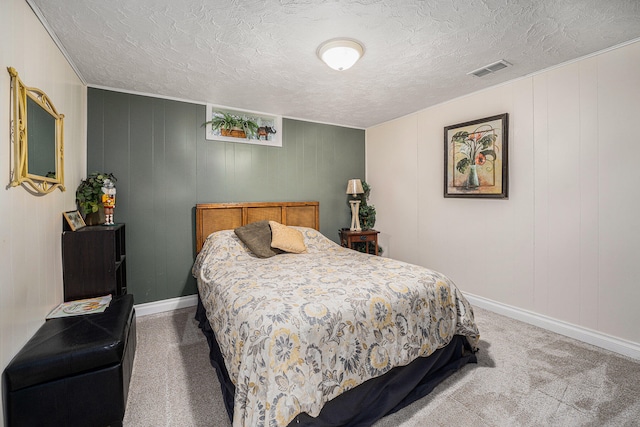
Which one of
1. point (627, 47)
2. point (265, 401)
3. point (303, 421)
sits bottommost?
point (303, 421)

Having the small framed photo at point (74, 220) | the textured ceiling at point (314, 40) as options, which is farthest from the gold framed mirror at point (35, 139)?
the textured ceiling at point (314, 40)

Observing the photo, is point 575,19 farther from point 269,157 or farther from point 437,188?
point 269,157

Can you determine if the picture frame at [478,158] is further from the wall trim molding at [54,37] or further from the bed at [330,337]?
the wall trim molding at [54,37]

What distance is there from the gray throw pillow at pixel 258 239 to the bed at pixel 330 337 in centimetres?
35

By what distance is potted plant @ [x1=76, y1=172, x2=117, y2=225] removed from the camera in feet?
8.69

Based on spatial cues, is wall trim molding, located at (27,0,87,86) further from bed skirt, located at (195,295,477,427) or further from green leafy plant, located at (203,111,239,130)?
bed skirt, located at (195,295,477,427)

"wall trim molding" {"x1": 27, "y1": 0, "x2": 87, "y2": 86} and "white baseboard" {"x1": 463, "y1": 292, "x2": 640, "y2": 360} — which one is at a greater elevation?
"wall trim molding" {"x1": 27, "y1": 0, "x2": 87, "y2": 86}

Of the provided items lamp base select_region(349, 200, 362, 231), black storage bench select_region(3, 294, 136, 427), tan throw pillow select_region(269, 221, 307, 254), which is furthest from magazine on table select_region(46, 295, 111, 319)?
lamp base select_region(349, 200, 362, 231)

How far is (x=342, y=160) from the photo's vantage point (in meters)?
4.62

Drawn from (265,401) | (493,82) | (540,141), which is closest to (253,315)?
(265,401)

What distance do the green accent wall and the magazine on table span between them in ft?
2.99

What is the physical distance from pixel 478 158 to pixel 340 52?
79.4 inches

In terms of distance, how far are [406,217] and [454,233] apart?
76cm

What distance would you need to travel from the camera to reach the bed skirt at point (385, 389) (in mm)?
1552
